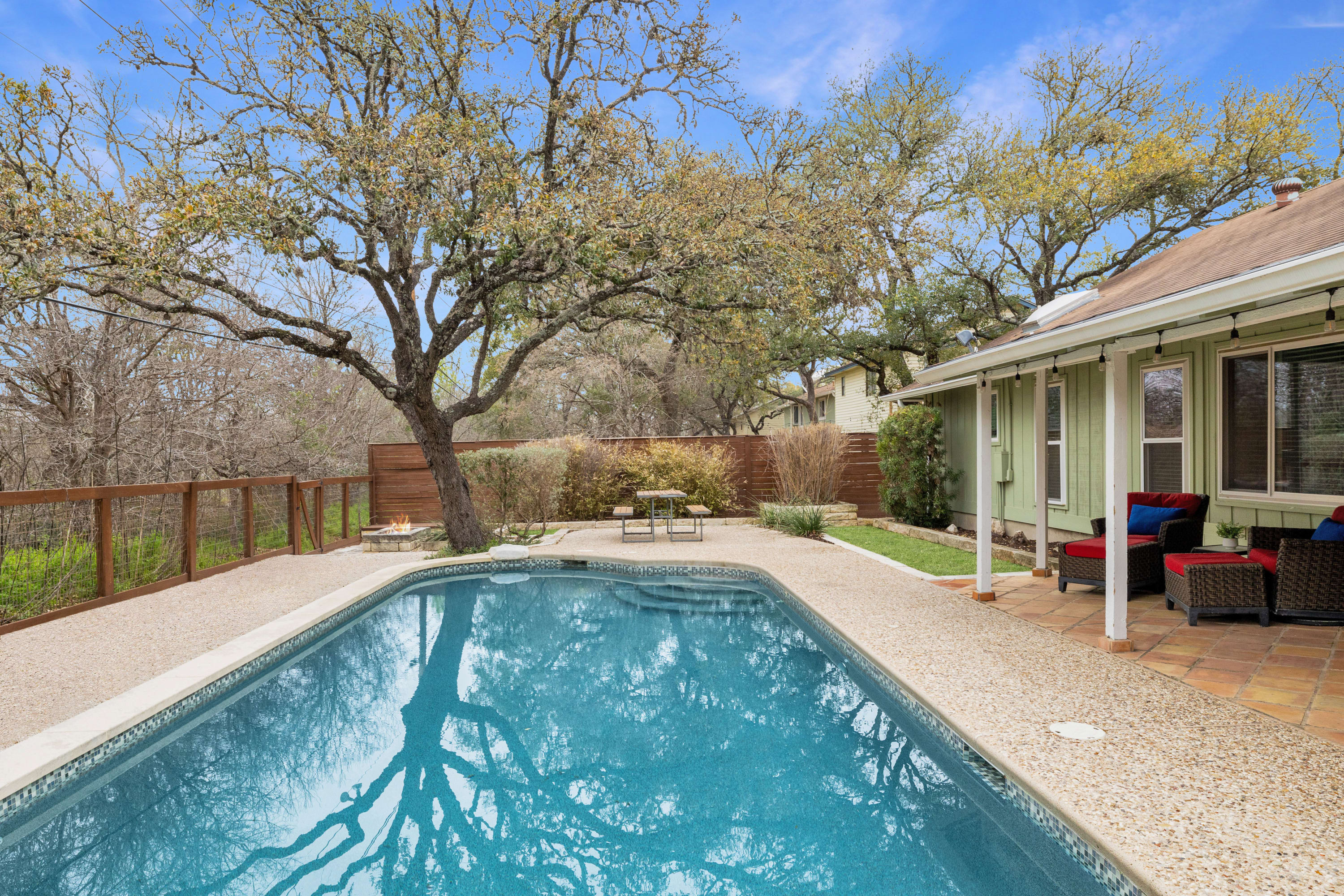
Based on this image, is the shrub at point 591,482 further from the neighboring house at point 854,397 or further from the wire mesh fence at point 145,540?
the neighboring house at point 854,397

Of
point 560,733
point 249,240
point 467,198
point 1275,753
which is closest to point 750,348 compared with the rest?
point 467,198

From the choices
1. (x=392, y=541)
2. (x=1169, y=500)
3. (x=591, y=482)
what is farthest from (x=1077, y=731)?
(x=591, y=482)

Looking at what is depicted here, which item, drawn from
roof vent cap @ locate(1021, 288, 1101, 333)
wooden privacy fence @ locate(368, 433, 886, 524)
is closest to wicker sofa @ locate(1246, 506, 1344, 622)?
roof vent cap @ locate(1021, 288, 1101, 333)

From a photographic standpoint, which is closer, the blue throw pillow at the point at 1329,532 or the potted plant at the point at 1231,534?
the blue throw pillow at the point at 1329,532

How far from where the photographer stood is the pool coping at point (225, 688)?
2.73m

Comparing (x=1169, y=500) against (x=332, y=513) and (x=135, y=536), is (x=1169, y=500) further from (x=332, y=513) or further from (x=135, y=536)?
(x=332, y=513)

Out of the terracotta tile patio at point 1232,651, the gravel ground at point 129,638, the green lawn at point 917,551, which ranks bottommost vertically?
the gravel ground at point 129,638

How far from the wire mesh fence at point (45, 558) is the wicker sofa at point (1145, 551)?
8.86 m

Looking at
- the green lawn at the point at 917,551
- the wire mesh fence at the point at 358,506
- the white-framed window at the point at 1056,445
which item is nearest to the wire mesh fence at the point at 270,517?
the wire mesh fence at the point at 358,506

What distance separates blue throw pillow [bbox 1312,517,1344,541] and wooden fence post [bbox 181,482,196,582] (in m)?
10.4

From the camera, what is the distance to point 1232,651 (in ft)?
15.5

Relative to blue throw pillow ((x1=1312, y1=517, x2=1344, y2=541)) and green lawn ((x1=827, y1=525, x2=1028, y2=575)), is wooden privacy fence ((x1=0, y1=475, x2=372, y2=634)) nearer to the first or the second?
green lawn ((x1=827, y1=525, x2=1028, y2=575))

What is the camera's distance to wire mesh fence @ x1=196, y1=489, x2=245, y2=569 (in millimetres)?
8750

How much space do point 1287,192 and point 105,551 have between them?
37.9ft
